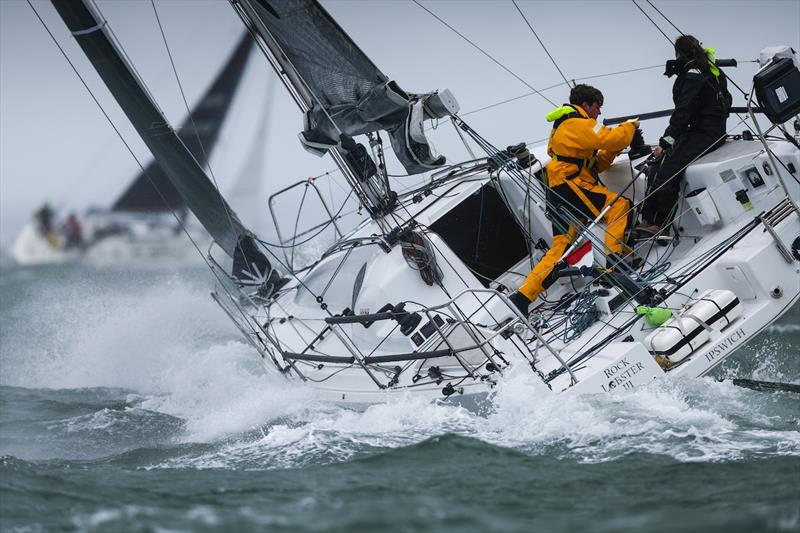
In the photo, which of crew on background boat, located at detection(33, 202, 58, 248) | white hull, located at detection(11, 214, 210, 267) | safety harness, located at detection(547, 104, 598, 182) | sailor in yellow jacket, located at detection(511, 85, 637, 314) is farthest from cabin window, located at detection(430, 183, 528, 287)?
crew on background boat, located at detection(33, 202, 58, 248)

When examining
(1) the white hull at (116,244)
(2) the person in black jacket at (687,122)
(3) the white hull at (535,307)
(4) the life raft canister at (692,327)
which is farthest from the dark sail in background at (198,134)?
(4) the life raft canister at (692,327)

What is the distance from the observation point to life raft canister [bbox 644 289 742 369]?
463 centimetres

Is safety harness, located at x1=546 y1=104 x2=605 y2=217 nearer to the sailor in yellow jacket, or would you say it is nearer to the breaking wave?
the sailor in yellow jacket

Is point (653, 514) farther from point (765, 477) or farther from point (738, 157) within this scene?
point (738, 157)

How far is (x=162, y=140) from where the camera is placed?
6930 millimetres

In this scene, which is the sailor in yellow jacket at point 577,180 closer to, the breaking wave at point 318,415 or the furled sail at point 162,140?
the breaking wave at point 318,415

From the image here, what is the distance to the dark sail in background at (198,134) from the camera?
759 cm

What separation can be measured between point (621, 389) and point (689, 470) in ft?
2.59

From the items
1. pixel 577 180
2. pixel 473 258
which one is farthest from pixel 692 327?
pixel 473 258

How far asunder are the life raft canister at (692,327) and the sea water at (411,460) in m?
0.18

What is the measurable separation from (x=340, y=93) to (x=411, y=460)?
A: 2.62 meters

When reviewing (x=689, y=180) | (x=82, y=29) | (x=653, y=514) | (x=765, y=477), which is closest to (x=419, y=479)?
(x=653, y=514)

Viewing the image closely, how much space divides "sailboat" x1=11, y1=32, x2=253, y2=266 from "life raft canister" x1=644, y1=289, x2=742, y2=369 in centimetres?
317

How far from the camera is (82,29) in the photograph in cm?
653
